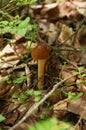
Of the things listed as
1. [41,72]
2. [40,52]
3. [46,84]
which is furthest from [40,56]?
[46,84]

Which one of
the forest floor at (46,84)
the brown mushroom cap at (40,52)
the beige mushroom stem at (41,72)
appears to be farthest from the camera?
the beige mushroom stem at (41,72)

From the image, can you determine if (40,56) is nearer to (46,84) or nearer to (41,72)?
(41,72)

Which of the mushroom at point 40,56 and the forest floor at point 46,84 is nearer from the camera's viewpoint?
the forest floor at point 46,84

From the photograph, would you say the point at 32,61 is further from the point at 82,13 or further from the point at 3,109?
the point at 82,13

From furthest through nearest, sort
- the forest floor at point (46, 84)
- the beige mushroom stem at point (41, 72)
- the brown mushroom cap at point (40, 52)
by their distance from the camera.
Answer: the beige mushroom stem at point (41, 72)
the brown mushroom cap at point (40, 52)
the forest floor at point (46, 84)

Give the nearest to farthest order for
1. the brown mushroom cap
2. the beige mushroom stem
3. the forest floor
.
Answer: the forest floor < the brown mushroom cap < the beige mushroom stem

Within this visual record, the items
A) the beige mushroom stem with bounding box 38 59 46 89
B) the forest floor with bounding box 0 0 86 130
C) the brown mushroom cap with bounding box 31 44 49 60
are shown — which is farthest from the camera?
the beige mushroom stem with bounding box 38 59 46 89

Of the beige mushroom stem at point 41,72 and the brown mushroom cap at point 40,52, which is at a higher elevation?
the brown mushroom cap at point 40,52

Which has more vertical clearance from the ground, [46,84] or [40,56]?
[40,56]
